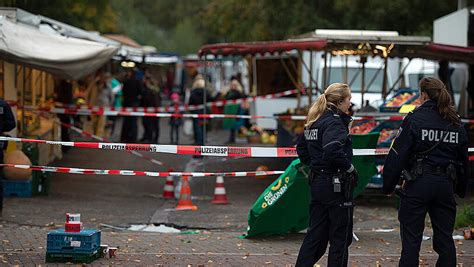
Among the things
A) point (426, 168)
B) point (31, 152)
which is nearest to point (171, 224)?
point (31, 152)

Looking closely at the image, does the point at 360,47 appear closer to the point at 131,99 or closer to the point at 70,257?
the point at 70,257

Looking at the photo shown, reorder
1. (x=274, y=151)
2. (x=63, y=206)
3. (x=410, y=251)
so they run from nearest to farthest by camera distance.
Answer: (x=410, y=251) < (x=274, y=151) < (x=63, y=206)

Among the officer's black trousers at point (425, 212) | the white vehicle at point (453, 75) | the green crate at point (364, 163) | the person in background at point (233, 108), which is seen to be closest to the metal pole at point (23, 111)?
the green crate at point (364, 163)

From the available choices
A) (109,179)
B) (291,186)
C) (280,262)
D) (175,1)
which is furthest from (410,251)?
(175,1)

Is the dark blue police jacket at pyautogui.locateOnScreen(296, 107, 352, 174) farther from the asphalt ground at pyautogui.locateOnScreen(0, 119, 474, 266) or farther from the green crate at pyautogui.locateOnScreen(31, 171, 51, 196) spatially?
the green crate at pyautogui.locateOnScreen(31, 171, 51, 196)

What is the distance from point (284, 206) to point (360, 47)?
238 inches

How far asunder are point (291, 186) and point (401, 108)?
5.16 meters

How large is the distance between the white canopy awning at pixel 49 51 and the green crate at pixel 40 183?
1.57 m

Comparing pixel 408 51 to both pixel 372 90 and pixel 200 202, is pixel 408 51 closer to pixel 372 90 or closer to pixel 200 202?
pixel 200 202

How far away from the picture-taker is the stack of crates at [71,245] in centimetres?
893

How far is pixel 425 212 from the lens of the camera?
777 centimetres

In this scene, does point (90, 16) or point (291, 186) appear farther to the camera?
point (90, 16)

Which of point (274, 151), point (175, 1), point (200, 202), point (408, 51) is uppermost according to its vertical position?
point (175, 1)

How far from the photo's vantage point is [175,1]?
7244cm
